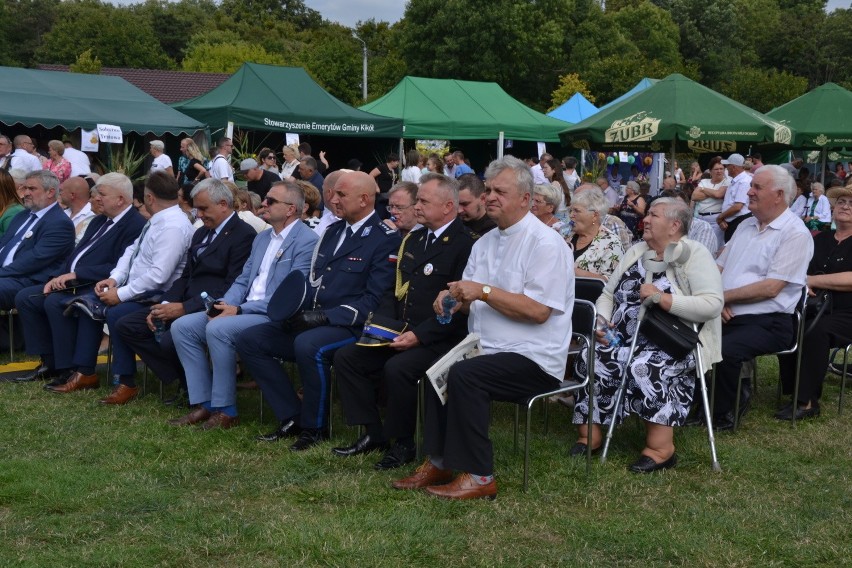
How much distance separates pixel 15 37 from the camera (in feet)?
247

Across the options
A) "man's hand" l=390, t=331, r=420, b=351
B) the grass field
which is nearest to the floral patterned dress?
the grass field

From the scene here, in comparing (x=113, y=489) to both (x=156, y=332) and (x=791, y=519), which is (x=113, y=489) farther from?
(x=791, y=519)

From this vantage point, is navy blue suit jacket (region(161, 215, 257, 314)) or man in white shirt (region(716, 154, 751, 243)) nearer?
navy blue suit jacket (region(161, 215, 257, 314))

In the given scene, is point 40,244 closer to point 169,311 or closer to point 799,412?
point 169,311

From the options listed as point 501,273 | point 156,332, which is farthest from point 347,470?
point 156,332

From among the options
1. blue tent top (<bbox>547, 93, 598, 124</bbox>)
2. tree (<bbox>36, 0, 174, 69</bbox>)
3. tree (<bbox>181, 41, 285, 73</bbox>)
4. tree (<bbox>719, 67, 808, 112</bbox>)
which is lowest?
blue tent top (<bbox>547, 93, 598, 124</bbox>)

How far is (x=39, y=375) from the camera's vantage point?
24.3ft

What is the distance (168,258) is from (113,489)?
8.03ft

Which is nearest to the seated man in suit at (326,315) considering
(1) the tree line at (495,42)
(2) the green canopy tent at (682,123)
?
(2) the green canopy tent at (682,123)

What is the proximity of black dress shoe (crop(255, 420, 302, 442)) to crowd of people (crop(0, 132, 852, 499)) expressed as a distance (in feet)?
0.04

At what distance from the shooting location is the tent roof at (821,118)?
14.6m

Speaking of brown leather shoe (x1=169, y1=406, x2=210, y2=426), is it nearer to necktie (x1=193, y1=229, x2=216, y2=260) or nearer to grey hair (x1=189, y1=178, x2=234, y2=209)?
necktie (x1=193, y1=229, x2=216, y2=260)

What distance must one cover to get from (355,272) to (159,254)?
70.4 inches

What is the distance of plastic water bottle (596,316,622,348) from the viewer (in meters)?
5.24
